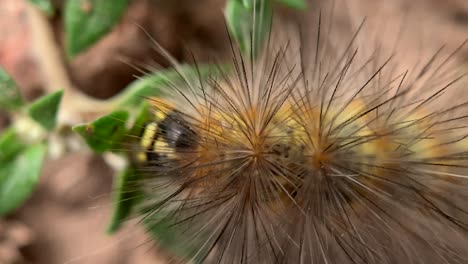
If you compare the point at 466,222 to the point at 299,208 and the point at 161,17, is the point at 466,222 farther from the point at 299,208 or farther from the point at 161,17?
the point at 161,17

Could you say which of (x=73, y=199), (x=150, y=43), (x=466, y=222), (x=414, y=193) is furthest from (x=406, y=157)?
(x=73, y=199)

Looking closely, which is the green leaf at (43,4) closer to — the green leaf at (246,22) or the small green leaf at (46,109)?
the small green leaf at (46,109)

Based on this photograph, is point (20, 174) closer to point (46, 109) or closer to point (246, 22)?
point (46, 109)

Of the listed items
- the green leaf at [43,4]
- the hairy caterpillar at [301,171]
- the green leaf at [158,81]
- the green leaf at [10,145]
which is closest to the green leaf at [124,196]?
the hairy caterpillar at [301,171]

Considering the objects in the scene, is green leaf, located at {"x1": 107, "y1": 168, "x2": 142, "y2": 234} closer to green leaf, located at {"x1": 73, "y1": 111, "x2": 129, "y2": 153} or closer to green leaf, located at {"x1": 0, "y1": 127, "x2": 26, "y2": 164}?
green leaf, located at {"x1": 73, "y1": 111, "x2": 129, "y2": 153}

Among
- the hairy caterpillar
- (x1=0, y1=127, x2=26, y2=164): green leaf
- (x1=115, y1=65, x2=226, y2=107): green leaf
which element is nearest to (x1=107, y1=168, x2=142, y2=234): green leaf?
the hairy caterpillar

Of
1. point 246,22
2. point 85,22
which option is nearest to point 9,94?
point 85,22
